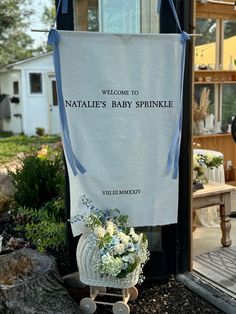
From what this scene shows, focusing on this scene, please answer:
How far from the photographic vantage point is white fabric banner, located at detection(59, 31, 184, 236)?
2402mm

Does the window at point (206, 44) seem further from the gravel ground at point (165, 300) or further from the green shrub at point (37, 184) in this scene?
the gravel ground at point (165, 300)

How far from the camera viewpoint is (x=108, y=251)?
7.44ft

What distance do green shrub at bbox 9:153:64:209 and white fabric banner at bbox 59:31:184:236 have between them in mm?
1325

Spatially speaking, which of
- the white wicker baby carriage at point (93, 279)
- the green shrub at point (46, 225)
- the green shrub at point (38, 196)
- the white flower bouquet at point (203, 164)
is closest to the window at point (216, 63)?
the white flower bouquet at point (203, 164)

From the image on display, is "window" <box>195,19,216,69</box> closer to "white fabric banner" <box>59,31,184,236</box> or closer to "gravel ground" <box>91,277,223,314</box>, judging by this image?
Result: "white fabric banner" <box>59,31,184,236</box>

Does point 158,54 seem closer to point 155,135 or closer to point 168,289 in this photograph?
point 155,135

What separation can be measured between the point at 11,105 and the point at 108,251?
14126mm

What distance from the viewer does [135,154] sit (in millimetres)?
2543

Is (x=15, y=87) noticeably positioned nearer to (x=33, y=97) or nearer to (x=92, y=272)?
(x=33, y=97)

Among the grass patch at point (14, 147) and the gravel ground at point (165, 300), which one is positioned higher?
the grass patch at point (14, 147)

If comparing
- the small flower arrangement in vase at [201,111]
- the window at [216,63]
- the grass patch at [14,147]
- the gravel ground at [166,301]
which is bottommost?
the gravel ground at [166,301]

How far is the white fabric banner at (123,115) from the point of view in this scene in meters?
2.40

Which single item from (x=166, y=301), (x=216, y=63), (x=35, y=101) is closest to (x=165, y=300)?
(x=166, y=301)

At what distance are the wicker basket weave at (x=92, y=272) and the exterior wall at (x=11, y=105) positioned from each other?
505 inches
